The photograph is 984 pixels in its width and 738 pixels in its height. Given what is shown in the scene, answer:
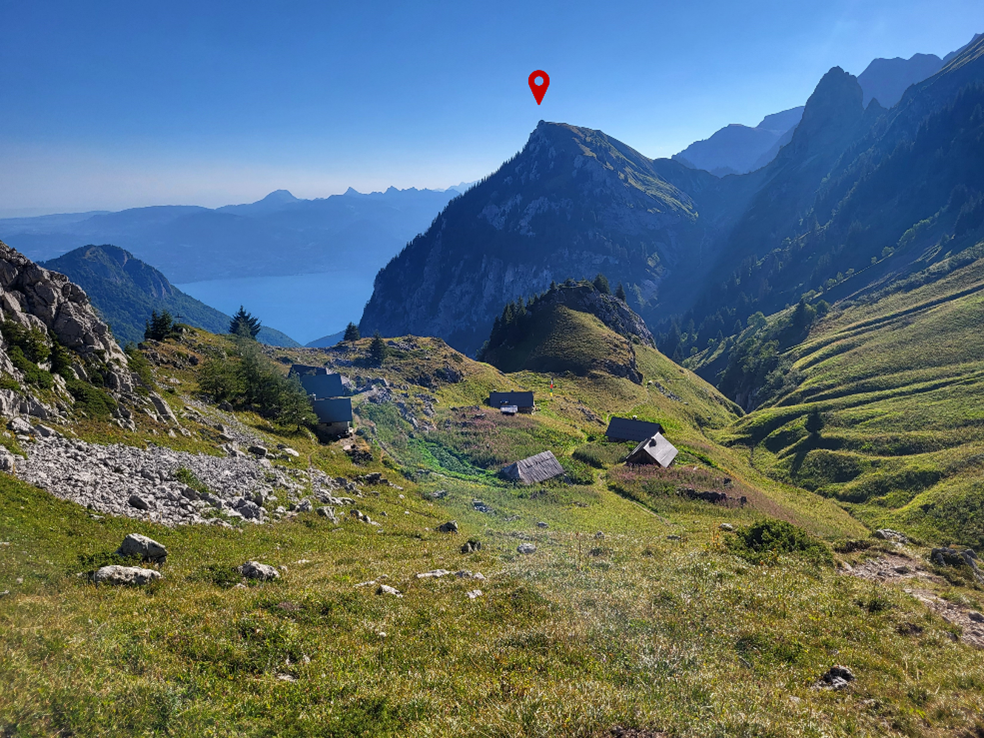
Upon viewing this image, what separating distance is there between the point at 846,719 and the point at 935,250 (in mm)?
230128

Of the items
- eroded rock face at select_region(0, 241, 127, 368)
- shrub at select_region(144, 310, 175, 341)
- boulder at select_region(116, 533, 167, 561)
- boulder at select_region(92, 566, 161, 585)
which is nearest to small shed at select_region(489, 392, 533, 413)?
shrub at select_region(144, 310, 175, 341)

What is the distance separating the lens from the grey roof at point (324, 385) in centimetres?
5466

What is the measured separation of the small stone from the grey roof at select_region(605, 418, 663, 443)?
5271cm

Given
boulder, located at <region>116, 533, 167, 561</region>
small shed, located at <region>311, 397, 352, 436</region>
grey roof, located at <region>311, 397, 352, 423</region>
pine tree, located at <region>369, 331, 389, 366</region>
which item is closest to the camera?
boulder, located at <region>116, 533, 167, 561</region>

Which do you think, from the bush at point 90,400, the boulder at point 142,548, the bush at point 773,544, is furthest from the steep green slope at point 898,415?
the bush at point 90,400

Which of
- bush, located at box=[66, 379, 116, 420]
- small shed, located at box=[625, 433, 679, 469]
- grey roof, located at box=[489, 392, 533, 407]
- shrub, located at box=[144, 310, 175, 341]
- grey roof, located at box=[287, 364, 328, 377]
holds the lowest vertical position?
small shed, located at box=[625, 433, 679, 469]


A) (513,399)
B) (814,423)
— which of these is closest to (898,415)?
(814,423)

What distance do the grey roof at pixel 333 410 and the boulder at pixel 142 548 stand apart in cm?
3096

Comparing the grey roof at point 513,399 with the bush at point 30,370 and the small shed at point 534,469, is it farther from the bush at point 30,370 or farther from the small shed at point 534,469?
the bush at point 30,370

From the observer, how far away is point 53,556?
14.1 m

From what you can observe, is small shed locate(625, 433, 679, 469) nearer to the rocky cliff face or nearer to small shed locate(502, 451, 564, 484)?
small shed locate(502, 451, 564, 484)

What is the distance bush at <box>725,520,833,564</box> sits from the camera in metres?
22.5

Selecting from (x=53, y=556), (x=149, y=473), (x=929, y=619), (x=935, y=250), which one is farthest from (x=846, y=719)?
(x=935, y=250)

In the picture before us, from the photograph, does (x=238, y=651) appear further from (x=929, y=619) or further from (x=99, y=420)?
(x=929, y=619)
